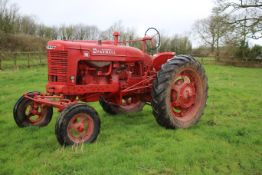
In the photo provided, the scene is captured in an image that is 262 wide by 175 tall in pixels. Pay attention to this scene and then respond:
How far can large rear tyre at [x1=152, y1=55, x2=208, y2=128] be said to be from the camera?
5.49 m

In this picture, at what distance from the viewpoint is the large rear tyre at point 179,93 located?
5.49 metres

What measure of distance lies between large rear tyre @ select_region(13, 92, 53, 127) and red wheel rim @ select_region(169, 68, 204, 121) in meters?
2.47

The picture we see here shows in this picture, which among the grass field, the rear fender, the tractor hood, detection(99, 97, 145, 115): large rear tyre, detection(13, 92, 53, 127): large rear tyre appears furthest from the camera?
detection(99, 97, 145, 115): large rear tyre

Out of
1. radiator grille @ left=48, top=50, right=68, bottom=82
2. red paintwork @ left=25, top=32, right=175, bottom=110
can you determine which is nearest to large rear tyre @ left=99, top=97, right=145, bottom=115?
red paintwork @ left=25, top=32, right=175, bottom=110

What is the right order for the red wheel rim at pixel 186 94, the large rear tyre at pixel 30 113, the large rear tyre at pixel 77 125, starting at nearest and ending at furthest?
the large rear tyre at pixel 77 125 → the large rear tyre at pixel 30 113 → the red wheel rim at pixel 186 94

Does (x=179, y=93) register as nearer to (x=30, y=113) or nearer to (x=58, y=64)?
(x=58, y=64)

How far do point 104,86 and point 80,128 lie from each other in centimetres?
110

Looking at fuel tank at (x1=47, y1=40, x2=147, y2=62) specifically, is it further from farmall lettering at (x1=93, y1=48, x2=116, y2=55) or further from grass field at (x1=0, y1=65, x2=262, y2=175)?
grass field at (x1=0, y1=65, x2=262, y2=175)

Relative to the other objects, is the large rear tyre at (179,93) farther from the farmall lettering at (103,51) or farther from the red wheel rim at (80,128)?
the red wheel rim at (80,128)

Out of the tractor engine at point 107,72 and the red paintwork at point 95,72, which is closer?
the red paintwork at point 95,72

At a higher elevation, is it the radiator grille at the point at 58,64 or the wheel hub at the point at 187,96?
the radiator grille at the point at 58,64

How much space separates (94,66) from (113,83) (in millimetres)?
482

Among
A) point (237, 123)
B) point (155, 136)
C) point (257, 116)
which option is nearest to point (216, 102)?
point (257, 116)

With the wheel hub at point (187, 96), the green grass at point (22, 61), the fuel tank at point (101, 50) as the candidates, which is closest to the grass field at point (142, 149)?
the wheel hub at point (187, 96)
